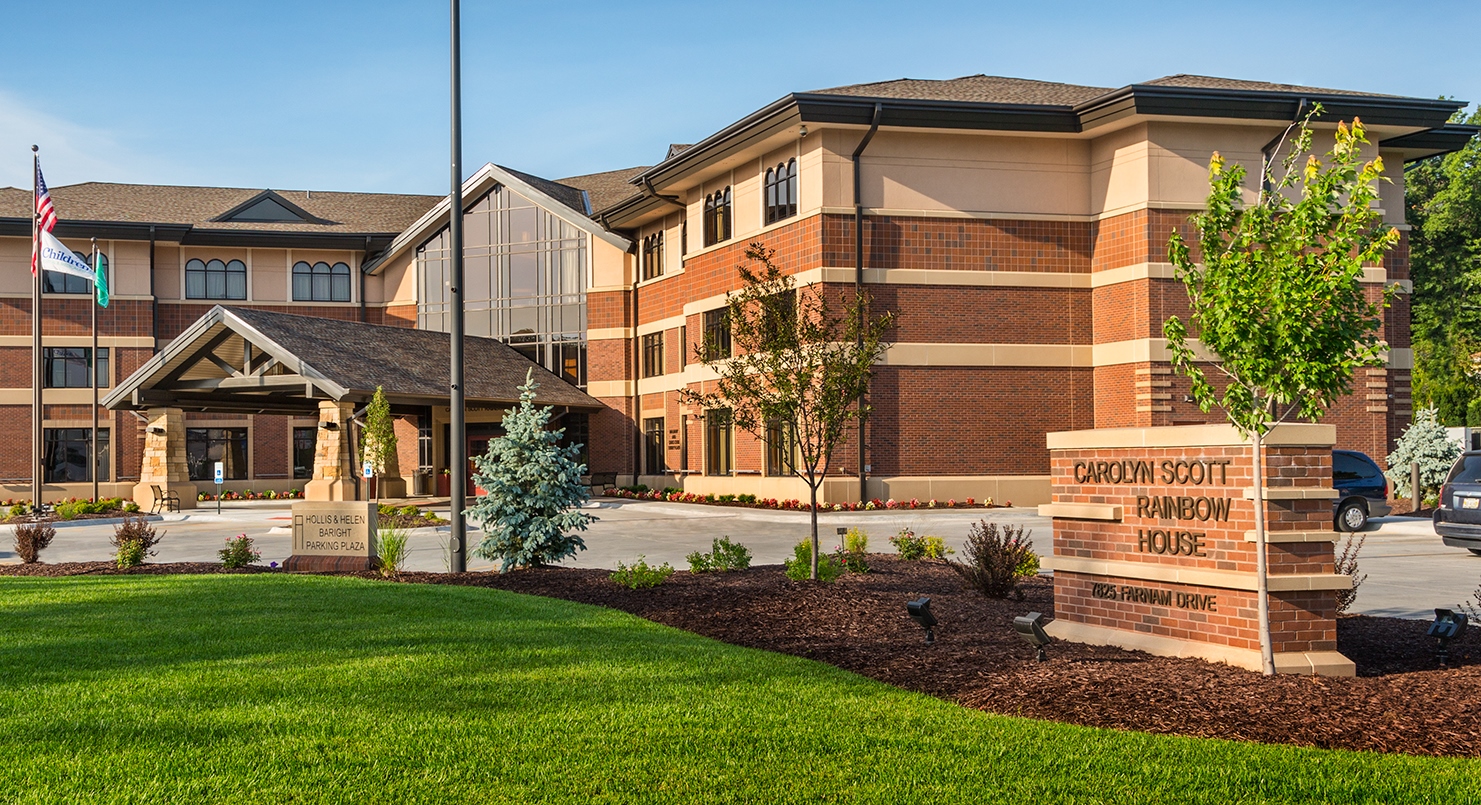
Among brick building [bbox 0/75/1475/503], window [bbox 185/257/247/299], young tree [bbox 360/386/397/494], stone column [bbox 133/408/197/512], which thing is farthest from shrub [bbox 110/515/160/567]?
window [bbox 185/257/247/299]

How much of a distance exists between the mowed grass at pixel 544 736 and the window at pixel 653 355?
3174 cm

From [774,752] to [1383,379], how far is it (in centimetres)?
3133

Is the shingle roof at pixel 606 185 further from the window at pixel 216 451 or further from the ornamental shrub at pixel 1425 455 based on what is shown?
the ornamental shrub at pixel 1425 455

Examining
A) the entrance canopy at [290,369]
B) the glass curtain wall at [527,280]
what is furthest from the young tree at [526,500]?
the glass curtain wall at [527,280]

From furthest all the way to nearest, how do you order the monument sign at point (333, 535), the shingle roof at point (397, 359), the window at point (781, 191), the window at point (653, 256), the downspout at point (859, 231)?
the window at point (653, 256) < the window at point (781, 191) < the shingle roof at point (397, 359) < the downspout at point (859, 231) < the monument sign at point (333, 535)

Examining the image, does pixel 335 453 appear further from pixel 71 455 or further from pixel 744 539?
pixel 71 455

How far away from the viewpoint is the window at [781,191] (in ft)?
105

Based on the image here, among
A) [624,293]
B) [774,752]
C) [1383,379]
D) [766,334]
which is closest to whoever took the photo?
[774,752]

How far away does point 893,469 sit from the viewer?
30641 mm

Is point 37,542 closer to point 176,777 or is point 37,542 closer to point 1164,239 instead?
point 176,777

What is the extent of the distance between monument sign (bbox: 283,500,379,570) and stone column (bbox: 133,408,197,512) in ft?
69.8

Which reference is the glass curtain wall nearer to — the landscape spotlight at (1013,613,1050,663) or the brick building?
the brick building

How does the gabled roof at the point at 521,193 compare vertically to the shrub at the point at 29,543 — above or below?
above

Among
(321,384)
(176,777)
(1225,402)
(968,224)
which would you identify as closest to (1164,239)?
(968,224)
